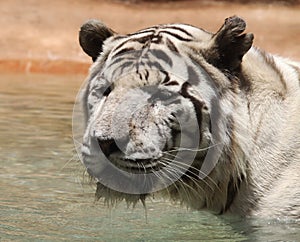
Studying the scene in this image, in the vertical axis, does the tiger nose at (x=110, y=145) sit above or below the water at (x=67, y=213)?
above

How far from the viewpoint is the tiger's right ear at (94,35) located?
3.44 meters

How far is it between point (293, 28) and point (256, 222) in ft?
25.0

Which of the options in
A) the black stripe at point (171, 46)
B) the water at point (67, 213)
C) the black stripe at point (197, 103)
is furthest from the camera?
the water at point (67, 213)

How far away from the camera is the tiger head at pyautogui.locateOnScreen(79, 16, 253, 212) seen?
298cm

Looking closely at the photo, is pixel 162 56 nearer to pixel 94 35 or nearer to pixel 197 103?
pixel 197 103

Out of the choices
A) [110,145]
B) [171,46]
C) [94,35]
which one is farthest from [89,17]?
[110,145]

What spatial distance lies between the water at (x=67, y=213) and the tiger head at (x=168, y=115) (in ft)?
0.66

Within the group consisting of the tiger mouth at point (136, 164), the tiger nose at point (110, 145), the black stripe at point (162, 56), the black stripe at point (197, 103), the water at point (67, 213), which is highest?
the black stripe at point (162, 56)

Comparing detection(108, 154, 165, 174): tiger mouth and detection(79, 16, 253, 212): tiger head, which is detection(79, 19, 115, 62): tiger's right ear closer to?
detection(79, 16, 253, 212): tiger head

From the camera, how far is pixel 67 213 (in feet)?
Result: 12.6

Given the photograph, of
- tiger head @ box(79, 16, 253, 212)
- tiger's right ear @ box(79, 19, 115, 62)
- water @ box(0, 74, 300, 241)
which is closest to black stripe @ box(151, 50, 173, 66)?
tiger head @ box(79, 16, 253, 212)

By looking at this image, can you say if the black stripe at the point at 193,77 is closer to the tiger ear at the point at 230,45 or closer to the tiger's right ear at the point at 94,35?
the tiger ear at the point at 230,45

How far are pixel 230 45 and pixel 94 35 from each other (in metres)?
0.61

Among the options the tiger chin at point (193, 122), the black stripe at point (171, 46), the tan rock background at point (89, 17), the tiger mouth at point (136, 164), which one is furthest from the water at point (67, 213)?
the tan rock background at point (89, 17)
